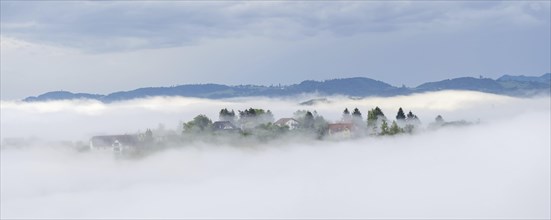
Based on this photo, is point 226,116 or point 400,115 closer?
point 400,115

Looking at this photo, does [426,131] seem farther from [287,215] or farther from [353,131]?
[287,215]

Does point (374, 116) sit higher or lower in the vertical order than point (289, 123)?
higher

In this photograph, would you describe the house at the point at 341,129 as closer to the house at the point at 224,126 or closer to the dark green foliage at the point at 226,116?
the house at the point at 224,126

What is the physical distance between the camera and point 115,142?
71.5m

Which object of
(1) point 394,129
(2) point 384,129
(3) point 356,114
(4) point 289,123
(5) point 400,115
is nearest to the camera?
(2) point 384,129

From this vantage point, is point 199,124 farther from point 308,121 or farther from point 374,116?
point 374,116

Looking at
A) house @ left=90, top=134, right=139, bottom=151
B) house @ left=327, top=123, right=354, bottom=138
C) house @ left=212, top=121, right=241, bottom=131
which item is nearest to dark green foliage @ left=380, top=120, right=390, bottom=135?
house @ left=327, top=123, right=354, bottom=138

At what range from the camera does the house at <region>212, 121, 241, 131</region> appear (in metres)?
72.5

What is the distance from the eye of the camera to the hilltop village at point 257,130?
70.4 meters

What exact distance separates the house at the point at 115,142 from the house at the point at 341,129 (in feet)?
59.1

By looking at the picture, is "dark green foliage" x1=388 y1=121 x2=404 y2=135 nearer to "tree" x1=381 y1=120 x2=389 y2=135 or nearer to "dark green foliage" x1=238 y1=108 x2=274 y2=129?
"tree" x1=381 y1=120 x2=389 y2=135

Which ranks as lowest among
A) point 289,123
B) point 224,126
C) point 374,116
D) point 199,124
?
point 224,126

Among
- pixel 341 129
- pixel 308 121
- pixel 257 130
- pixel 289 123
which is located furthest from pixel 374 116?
pixel 257 130

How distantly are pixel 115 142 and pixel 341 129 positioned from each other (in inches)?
821
